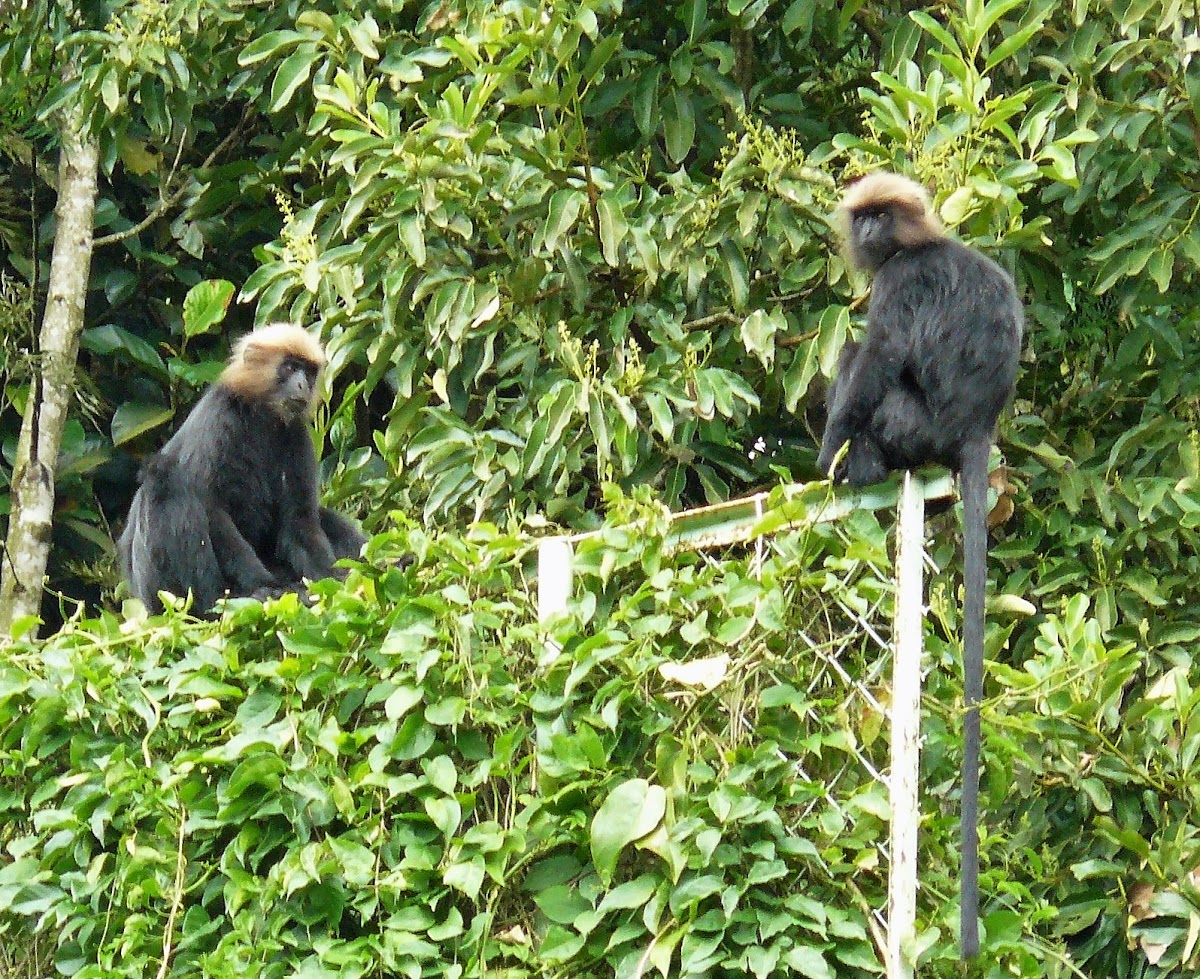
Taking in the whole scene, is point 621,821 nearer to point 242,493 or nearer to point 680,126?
point 242,493

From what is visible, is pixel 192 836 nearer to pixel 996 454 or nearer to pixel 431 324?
pixel 431 324

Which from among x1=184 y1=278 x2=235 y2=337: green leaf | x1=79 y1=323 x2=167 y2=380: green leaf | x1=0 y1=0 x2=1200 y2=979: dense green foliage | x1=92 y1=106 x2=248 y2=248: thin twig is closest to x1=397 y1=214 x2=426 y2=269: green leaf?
x1=0 y1=0 x2=1200 y2=979: dense green foliage

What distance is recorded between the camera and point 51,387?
571 centimetres

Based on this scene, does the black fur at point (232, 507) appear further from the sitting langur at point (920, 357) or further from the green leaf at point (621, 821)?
the green leaf at point (621, 821)

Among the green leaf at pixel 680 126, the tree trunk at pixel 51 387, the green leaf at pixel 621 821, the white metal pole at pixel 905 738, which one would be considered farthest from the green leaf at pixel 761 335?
the tree trunk at pixel 51 387

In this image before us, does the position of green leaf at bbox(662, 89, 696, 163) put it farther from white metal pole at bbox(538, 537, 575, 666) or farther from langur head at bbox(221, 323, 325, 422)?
white metal pole at bbox(538, 537, 575, 666)

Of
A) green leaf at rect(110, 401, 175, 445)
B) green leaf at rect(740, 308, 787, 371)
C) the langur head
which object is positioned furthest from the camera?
green leaf at rect(110, 401, 175, 445)

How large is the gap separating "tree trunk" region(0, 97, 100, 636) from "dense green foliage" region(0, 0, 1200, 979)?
0.44ft

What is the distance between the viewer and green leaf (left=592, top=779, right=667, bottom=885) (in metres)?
2.73

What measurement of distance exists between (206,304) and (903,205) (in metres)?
3.08

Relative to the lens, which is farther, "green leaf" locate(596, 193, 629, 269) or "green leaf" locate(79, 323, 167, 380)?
"green leaf" locate(79, 323, 167, 380)

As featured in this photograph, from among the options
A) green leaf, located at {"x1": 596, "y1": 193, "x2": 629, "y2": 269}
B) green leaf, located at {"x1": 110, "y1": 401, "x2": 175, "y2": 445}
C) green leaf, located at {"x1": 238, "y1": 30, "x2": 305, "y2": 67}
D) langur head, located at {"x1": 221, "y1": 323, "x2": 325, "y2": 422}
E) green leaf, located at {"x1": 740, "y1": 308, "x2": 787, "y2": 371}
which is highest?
green leaf, located at {"x1": 238, "y1": 30, "x2": 305, "y2": 67}

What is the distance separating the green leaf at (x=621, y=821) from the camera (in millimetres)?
2727

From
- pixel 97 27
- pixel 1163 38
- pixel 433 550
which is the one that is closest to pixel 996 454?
pixel 1163 38
